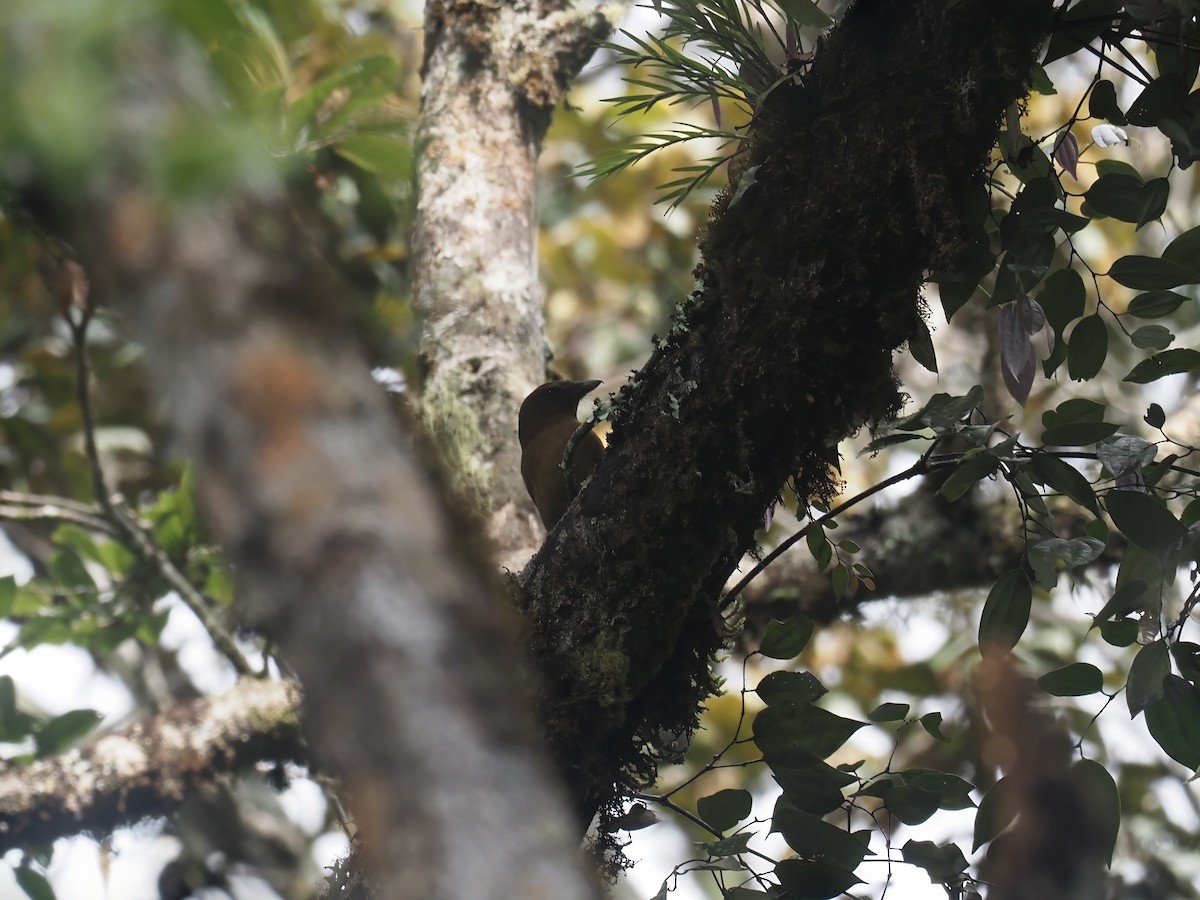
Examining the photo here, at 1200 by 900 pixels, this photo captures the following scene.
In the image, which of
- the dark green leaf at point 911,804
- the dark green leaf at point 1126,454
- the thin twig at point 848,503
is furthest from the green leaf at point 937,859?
the dark green leaf at point 1126,454

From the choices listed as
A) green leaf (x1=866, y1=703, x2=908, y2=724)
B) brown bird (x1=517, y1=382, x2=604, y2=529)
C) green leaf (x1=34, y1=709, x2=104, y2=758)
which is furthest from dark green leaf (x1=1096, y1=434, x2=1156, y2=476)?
green leaf (x1=34, y1=709, x2=104, y2=758)

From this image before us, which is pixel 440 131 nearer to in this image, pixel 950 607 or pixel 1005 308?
pixel 1005 308

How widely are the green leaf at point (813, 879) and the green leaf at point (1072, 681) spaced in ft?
1.45

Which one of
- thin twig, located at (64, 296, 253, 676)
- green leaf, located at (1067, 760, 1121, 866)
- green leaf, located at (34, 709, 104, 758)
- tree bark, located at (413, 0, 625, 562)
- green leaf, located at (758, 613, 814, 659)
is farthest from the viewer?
thin twig, located at (64, 296, 253, 676)

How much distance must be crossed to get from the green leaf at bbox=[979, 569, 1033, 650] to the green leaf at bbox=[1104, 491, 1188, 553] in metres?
0.19

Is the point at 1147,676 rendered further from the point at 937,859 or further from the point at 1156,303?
the point at 1156,303

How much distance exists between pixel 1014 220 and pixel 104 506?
2972mm

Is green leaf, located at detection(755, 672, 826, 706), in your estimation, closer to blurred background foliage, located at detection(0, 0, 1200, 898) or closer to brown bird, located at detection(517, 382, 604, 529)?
blurred background foliage, located at detection(0, 0, 1200, 898)

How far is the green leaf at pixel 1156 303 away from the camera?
1795 mm

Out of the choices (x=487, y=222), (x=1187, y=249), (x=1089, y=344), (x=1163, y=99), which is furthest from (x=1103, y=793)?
(x=487, y=222)

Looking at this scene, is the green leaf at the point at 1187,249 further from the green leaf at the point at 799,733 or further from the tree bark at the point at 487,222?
the tree bark at the point at 487,222

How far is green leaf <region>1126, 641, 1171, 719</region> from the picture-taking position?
63.1 inches

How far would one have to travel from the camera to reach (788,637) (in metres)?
1.91

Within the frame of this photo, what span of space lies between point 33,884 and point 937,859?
2.65 meters
